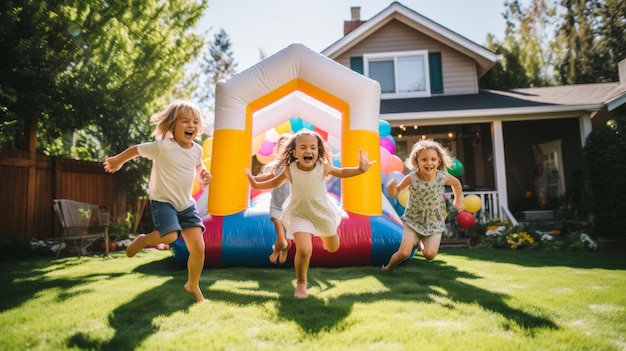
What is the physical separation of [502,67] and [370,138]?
19.0 m

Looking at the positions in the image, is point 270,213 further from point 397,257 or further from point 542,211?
point 542,211

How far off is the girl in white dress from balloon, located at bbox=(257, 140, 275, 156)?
3.69 metres

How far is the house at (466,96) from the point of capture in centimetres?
1059

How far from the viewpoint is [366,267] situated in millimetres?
4895

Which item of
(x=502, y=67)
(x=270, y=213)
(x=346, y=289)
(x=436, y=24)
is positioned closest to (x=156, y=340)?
(x=346, y=289)

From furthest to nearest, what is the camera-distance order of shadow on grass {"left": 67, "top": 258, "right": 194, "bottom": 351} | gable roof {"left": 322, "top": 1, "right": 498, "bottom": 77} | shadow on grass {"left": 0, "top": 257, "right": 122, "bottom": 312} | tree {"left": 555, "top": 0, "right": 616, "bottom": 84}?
tree {"left": 555, "top": 0, "right": 616, "bottom": 84}
gable roof {"left": 322, "top": 1, "right": 498, "bottom": 77}
shadow on grass {"left": 0, "top": 257, "right": 122, "bottom": 312}
shadow on grass {"left": 67, "top": 258, "right": 194, "bottom": 351}

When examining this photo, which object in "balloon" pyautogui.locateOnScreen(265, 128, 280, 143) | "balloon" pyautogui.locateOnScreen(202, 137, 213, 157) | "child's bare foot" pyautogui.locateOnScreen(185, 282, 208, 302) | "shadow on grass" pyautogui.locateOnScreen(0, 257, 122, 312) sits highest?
"balloon" pyautogui.locateOnScreen(265, 128, 280, 143)

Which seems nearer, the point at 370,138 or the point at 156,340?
the point at 156,340

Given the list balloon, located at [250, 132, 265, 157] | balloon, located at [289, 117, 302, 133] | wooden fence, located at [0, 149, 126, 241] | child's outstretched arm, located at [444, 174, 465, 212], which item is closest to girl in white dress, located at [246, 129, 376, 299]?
child's outstretched arm, located at [444, 174, 465, 212]

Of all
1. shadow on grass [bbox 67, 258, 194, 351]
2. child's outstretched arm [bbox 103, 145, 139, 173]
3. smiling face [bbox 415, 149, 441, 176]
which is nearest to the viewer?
shadow on grass [bbox 67, 258, 194, 351]

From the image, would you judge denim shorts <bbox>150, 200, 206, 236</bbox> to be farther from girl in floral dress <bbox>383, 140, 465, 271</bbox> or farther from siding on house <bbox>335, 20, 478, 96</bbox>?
siding on house <bbox>335, 20, 478, 96</bbox>

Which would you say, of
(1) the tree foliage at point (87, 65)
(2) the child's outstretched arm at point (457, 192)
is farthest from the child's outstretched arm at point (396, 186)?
(1) the tree foliage at point (87, 65)

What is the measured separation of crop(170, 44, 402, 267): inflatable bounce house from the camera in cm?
477

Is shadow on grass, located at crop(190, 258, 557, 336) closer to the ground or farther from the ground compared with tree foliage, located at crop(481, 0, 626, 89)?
closer to the ground
